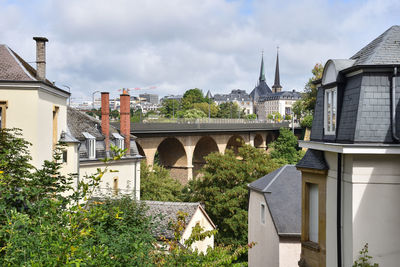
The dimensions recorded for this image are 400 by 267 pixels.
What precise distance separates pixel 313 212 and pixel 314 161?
1210 mm

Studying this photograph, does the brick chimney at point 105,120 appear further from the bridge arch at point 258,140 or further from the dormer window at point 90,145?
the bridge arch at point 258,140

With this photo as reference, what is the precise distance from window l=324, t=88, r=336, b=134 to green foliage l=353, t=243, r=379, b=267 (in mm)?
2324

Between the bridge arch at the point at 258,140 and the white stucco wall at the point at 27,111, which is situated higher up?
the white stucco wall at the point at 27,111

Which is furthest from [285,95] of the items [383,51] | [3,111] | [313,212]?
[383,51]

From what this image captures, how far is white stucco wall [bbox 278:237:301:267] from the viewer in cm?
1603

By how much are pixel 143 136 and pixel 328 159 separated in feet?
114

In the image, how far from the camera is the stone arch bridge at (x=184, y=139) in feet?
143

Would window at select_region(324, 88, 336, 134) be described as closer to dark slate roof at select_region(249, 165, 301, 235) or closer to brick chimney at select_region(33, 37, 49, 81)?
dark slate roof at select_region(249, 165, 301, 235)

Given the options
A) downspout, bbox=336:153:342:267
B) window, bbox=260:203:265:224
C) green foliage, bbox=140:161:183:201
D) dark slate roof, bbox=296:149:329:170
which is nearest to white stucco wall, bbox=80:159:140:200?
green foliage, bbox=140:161:183:201

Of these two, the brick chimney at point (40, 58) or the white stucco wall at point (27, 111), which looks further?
the brick chimney at point (40, 58)

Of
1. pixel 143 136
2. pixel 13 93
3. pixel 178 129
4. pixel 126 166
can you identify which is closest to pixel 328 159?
pixel 13 93

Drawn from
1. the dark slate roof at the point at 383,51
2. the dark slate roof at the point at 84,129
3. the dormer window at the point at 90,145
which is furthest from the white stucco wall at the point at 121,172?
the dark slate roof at the point at 383,51

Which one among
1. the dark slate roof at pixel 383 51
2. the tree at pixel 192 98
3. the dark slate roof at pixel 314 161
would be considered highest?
the tree at pixel 192 98

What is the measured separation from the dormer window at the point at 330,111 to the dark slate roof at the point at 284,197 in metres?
7.56
